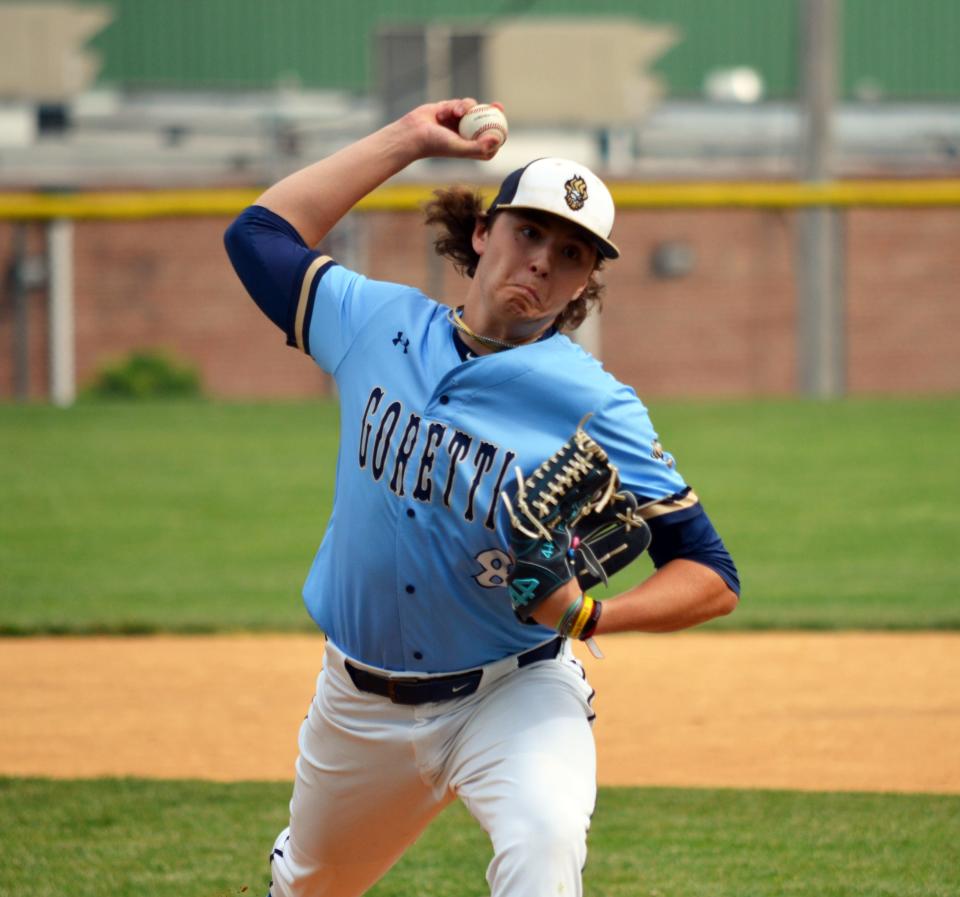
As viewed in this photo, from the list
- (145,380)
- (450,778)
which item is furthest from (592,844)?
(145,380)

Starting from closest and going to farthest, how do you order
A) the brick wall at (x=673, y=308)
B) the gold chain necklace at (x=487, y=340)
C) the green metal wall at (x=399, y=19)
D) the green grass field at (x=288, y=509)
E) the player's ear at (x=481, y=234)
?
the gold chain necklace at (x=487, y=340), the player's ear at (x=481, y=234), the green grass field at (x=288, y=509), the brick wall at (x=673, y=308), the green metal wall at (x=399, y=19)

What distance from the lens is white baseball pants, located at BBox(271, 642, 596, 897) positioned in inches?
114

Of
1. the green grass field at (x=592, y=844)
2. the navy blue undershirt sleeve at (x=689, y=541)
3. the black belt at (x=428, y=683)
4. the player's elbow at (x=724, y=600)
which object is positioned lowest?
the green grass field at (x=592, y=844)

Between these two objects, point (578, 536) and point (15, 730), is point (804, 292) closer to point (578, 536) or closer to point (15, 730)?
point (15, 730)

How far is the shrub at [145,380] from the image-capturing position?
1894 centimetres

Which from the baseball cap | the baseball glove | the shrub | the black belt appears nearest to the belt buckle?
the black belt

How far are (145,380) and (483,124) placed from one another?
635 inches

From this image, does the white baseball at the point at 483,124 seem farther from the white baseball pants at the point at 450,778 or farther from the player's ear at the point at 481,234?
the white baseball pants at the point at 450,778

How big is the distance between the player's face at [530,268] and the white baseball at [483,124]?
0.30 meters

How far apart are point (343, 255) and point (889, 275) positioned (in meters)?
7.46

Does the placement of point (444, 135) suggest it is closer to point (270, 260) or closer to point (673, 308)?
point (270, 260)

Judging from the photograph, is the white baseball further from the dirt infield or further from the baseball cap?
the dirt infield

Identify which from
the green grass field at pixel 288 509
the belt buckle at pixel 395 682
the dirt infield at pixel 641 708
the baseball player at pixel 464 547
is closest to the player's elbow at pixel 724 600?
the baseball player at pixel 464 547

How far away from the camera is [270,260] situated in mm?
3441
